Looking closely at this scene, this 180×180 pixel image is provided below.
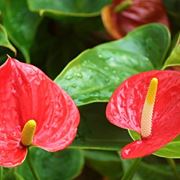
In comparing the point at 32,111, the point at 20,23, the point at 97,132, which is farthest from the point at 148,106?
the point at 20,23

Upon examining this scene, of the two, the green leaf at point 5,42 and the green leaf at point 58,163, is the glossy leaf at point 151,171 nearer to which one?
the green leaf at point 58,163

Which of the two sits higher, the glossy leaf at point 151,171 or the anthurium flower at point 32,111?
the anthurium flower at point 32,111

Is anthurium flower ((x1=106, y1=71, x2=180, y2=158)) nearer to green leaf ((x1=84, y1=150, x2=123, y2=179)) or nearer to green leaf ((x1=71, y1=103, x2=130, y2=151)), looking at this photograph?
green leaf ((x1=71, y1=103, x2=130, y2=151))

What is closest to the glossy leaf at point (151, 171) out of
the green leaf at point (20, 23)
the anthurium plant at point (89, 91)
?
the anthurium plant at point (89, 91)

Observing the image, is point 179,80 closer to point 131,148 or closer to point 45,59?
point 131,148

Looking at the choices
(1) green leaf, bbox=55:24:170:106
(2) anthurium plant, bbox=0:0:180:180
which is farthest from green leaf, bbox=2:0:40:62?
(1) green leaf, bbox=55:24:170:106
